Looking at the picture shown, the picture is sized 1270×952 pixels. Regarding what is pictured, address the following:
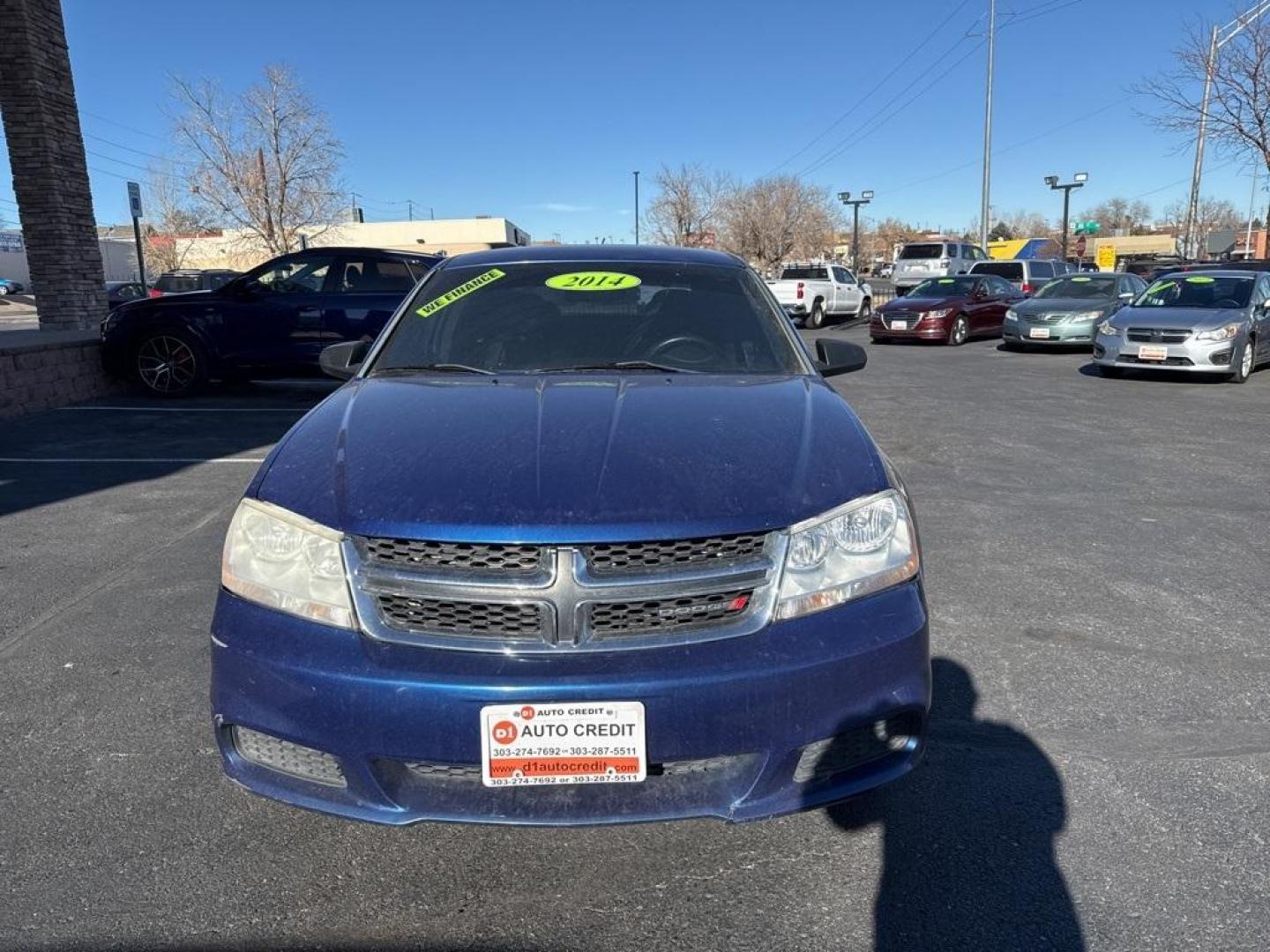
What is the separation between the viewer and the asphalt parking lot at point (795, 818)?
6.98ft

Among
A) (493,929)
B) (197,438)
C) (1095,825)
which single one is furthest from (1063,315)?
(493,929)

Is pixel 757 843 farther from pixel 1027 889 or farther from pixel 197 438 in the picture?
pixel 197 438

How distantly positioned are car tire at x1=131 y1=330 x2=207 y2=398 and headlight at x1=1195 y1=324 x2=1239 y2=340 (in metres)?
12.8

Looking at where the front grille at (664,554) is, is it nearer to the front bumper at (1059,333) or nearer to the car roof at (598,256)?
the car roof at (598,256)

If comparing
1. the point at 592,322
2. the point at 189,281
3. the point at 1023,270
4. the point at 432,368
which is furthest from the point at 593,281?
the point at 1023,270

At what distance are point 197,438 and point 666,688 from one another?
25.5 feet

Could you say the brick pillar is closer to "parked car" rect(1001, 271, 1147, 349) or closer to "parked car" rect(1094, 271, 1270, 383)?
"parked car" rect(1094, 271, 1270, 383)

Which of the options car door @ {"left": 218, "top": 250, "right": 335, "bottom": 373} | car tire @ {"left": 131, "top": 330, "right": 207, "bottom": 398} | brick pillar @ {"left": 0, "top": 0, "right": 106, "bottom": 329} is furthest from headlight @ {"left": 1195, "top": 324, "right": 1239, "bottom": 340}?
brick pillar @ {"left": 0, "top": 0, "right": 106, "bottom": 329}

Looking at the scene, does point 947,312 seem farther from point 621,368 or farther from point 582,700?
point 582,700

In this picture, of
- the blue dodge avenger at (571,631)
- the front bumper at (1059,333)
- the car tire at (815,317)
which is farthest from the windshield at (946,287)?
the blue dodge avenger at (571,631)

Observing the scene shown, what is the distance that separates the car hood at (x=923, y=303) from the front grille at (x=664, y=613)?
17802mm

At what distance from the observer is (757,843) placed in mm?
2436

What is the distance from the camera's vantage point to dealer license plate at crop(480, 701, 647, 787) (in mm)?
1916

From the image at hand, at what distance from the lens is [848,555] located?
2178 millimetres
